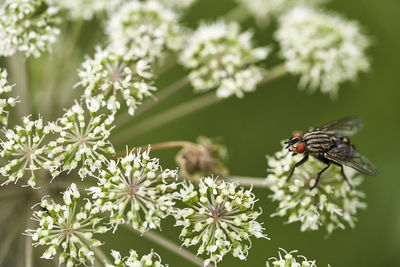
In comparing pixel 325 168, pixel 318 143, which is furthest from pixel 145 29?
pixel 325 168

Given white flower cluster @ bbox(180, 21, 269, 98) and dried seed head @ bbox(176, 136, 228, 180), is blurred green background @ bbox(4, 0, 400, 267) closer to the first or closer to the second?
white flower cluster @ bbox(180, 21, 269, 98)

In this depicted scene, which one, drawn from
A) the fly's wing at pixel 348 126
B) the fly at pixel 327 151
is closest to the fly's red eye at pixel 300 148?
the fly at pixel 327 151

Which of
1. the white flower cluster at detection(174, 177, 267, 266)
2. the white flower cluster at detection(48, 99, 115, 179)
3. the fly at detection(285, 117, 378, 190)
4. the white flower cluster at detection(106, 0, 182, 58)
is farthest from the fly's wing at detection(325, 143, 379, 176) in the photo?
the white flower cluster at detection(106, 0, 182, 58)

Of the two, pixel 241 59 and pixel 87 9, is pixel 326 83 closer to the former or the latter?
pixel 241 59

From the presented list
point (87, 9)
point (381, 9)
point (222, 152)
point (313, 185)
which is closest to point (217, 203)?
point (313, 185)

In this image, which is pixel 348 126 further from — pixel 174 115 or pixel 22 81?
pixel 22 81

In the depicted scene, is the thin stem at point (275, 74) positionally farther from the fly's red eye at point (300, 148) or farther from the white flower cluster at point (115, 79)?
the white flower cluster at point (115, 79)
